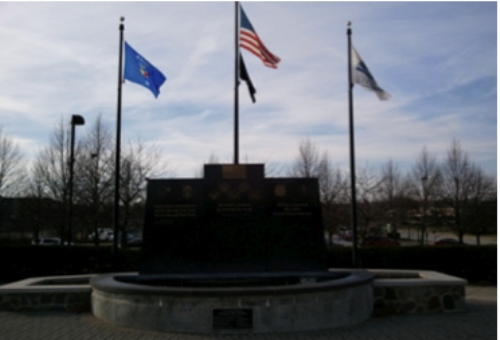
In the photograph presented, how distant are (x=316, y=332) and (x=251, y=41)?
29.6ft

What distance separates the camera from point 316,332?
8.58m

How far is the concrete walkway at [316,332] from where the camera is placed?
8312 millimetres

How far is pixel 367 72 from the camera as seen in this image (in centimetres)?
1648

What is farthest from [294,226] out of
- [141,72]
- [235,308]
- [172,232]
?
[141,72]

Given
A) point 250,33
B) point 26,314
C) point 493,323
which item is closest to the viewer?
point 493,323

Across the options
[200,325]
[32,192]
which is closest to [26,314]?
[200,325]

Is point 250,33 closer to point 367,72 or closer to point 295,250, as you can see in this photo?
point 367,72

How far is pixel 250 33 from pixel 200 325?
914 cm

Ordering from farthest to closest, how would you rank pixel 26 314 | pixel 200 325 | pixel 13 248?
pixel 13 248, pixel 26 314, pixel 200 325

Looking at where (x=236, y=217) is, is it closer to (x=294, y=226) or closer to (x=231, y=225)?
(x=231, y=225)

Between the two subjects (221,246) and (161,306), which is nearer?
(161,306)

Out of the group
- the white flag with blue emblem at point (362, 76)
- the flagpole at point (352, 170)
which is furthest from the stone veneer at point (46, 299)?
the white flag with blue emblem at point (362, 76)

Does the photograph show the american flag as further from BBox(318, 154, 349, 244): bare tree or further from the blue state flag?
BBox(318, 154, 349, 244): bare tree

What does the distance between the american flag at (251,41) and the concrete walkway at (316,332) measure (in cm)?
824
